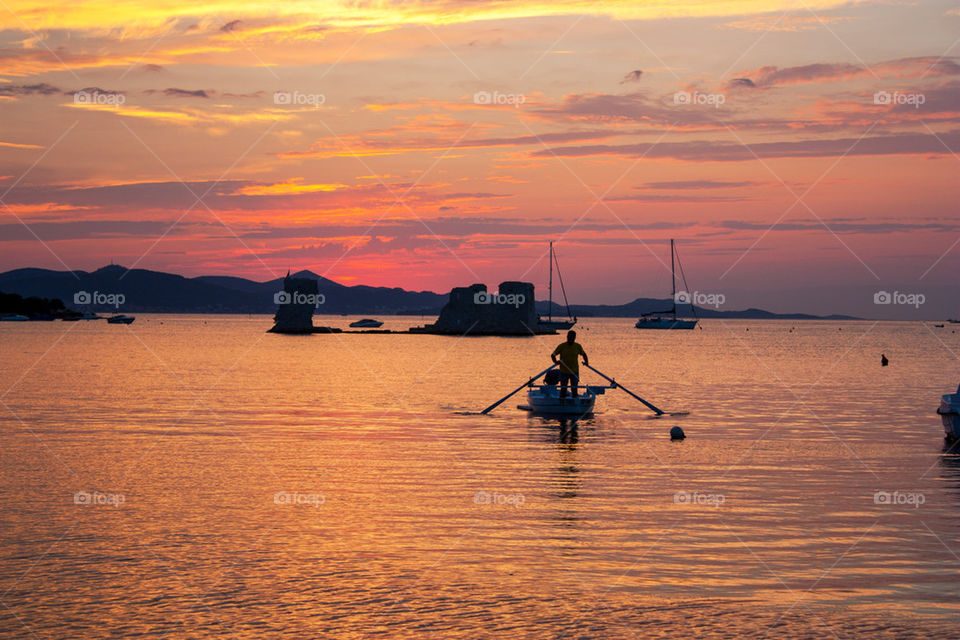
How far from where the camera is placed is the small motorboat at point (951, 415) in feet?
100

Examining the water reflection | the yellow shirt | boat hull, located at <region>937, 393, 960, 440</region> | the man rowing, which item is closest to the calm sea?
the water reflection

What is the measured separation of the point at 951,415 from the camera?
30.8 metres

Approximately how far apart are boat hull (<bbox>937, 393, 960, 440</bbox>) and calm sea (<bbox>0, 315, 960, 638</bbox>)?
3.39 ft

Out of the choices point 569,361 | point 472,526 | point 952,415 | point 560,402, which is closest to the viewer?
point 472,526

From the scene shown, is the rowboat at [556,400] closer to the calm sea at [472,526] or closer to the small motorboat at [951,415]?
the calm sea at [472,526]

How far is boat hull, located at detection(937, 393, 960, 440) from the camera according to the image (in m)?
30.5

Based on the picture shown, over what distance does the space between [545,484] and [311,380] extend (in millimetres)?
45647

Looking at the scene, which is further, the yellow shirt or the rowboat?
the rowboat

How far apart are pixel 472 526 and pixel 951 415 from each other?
64.1 feet

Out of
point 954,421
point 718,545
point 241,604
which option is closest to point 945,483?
point 954,421

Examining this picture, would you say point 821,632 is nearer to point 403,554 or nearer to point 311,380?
point 403,554

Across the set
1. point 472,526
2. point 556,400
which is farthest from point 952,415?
point 472,526

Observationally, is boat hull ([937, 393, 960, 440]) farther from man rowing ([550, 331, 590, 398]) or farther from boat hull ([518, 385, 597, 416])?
boat hull ([518, 385, 597, 416])

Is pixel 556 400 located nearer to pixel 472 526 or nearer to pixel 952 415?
pixel 952 415
